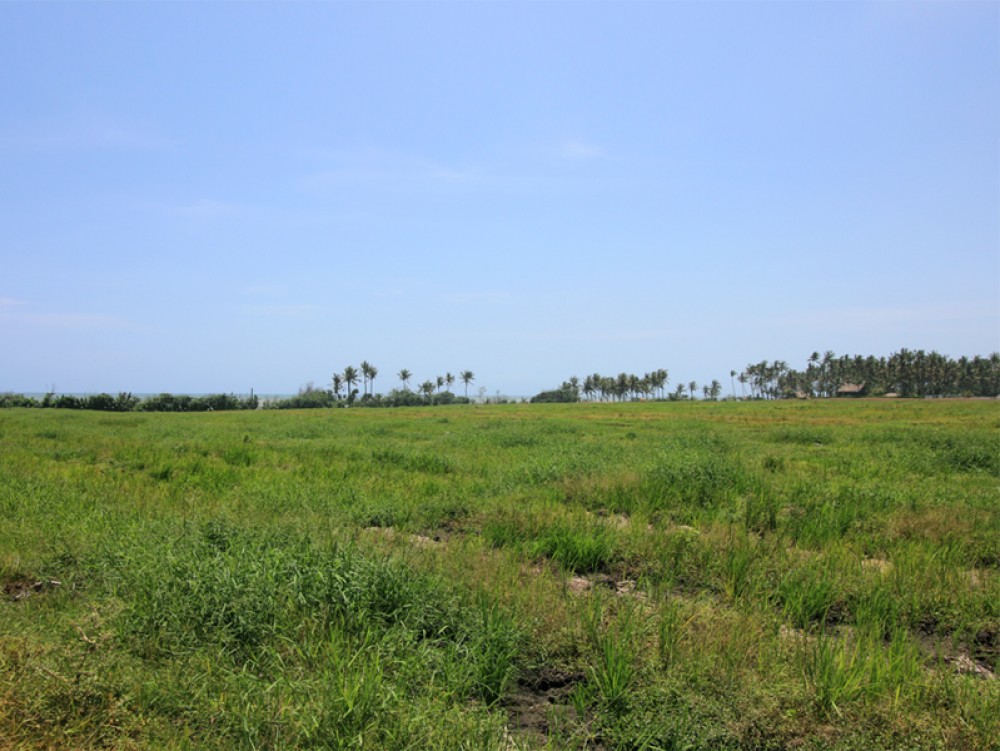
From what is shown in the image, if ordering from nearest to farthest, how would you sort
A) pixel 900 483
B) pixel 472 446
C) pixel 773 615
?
pixel 773 615 → pixel 900 483 → pixel 472 446

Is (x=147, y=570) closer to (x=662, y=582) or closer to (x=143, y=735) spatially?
(x=143, y=735)

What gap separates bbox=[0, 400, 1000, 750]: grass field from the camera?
2736 millimetres

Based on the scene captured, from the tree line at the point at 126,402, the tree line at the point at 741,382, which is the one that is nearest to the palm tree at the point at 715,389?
the tree line at the point at 741,382

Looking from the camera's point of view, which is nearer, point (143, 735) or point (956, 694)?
point (143, 735)

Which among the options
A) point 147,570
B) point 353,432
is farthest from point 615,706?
point 353,432

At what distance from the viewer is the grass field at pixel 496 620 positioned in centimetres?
274

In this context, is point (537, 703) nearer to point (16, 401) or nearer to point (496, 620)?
point (496, 620)

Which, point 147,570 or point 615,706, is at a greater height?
point 147,570

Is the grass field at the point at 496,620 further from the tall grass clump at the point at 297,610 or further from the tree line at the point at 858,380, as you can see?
the tree line at the point at 858,380

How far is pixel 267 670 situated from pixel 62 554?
122 inches

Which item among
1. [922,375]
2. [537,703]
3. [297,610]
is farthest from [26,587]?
[922,375]

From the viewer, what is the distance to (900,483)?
30.3 ft

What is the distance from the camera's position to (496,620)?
359cm

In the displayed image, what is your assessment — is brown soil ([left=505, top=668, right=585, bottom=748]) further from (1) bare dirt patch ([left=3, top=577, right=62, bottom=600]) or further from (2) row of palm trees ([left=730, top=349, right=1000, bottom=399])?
(2) row of palm trees ([left=730, top=349, right=1000, bottom=399])
